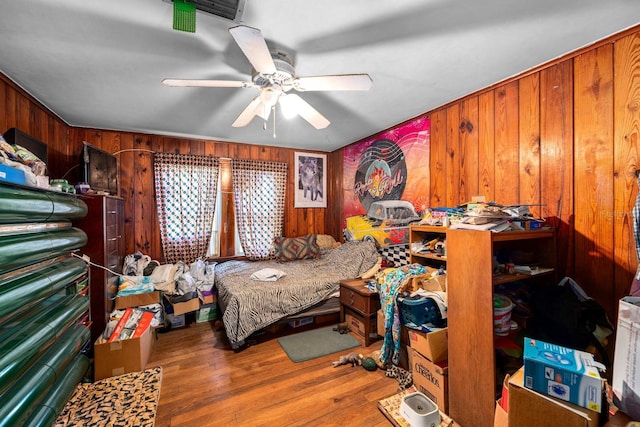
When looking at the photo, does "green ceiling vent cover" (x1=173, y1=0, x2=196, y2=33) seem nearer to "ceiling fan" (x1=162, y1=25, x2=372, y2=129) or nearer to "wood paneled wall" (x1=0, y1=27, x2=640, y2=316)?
"ceiling fan" (x1=162, y1=25, x2=372, y2=129)

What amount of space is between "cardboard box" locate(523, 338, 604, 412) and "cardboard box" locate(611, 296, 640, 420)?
8 centimetres

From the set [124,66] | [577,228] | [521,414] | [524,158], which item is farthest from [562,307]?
[124,66]

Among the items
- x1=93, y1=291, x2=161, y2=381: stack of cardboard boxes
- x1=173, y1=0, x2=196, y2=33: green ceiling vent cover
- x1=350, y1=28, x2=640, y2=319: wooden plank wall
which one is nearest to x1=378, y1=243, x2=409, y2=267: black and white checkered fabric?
x1=350, y1=28, x2=640, y2=319: wooden plank wall

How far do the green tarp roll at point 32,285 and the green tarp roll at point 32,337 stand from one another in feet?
0.34

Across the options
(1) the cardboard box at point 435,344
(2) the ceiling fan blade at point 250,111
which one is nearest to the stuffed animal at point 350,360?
(1) the cardboard box at point 435,344

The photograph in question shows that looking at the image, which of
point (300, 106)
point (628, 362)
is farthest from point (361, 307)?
point (300, 106)

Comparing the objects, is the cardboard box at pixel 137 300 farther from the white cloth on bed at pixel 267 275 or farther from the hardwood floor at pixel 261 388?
the white cloth on bed at pixel 267 275

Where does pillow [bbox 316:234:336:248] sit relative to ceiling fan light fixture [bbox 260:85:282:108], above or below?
below

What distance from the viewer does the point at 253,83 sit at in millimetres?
1715

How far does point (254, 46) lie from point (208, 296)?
2.70 metres

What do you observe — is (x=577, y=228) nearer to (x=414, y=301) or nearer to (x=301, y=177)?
(x=414, y=301)

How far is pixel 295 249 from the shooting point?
153 inches

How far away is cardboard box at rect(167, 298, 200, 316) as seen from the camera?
2867 mm

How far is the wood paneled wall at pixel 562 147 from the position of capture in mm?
1562
